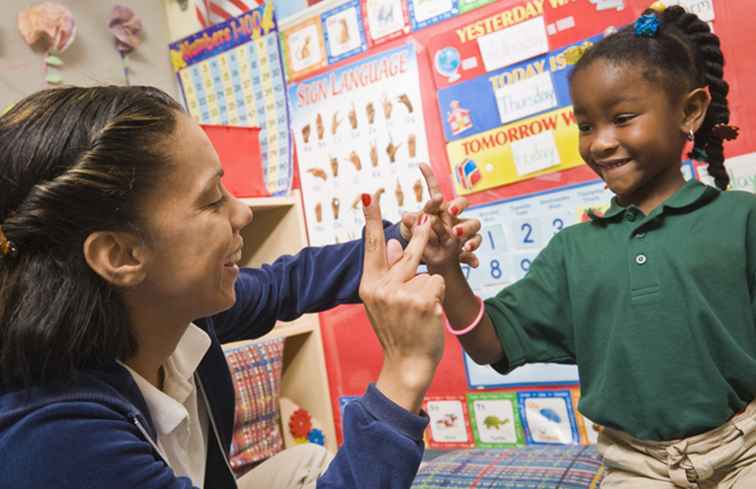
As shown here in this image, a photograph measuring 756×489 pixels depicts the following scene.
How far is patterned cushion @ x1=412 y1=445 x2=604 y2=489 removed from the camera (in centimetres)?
135

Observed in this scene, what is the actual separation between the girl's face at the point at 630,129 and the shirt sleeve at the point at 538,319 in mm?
179

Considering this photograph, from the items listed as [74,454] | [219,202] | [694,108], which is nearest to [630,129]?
[694,108]

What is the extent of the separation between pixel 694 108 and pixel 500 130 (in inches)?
26.3

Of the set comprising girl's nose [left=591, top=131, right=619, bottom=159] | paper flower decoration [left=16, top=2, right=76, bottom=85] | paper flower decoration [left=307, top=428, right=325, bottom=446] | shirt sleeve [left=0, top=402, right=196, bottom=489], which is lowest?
paper flower decoration [left=307, top=428, right=325, bottom=446]

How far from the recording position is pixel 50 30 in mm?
2008

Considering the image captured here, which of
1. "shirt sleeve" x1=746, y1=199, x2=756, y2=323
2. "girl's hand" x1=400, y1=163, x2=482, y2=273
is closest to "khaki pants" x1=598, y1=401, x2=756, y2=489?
"shirt sleeve" x1=746, y1=199, x2=756, y2=323

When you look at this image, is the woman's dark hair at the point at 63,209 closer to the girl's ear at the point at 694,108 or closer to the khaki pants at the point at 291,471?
the khaki pants at the point at 291,471

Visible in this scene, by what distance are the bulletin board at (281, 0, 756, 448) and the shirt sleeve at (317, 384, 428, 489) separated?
103cm

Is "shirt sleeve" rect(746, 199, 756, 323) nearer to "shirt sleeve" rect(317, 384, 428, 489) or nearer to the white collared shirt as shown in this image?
"shirt sleeve" rect(317, 384, 428, 489)

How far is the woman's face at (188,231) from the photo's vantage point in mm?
828

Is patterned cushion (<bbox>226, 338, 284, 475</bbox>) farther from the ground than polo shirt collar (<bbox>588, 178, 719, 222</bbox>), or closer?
closer

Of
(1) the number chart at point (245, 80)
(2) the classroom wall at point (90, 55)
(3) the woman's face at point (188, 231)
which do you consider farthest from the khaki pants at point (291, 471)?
(2) the classroom wall at point (90, 55)

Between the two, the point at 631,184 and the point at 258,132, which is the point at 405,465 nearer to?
the point at 631,184

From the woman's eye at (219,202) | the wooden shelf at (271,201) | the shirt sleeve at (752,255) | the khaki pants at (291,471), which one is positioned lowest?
the khaki pants at (291,471)
